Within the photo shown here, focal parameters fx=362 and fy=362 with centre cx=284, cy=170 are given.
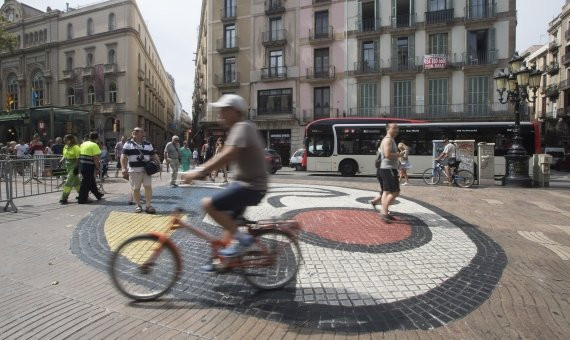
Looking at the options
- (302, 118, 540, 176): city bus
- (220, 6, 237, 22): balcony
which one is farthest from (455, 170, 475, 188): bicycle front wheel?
(220, 6, 237, 22): balcony

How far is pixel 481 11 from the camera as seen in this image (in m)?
28.9

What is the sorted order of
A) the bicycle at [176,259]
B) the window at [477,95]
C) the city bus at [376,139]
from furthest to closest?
the window at [477,95], the city bus at [376,139], the bicycle at [176,259]

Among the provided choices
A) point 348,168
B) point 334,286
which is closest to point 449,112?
point 348,168

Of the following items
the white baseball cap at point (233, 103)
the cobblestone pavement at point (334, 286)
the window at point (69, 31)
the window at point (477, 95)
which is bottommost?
the cobblestone pavement at point (334, 286)

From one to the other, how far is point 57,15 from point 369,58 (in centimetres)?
4055

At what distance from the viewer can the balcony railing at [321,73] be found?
3238 centimetres

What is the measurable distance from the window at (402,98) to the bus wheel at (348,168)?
1325 centimetres

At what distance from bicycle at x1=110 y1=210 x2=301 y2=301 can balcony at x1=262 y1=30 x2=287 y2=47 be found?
3278cm

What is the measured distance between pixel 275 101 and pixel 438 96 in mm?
14432

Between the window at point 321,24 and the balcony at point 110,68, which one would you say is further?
the balcony at point 110,68

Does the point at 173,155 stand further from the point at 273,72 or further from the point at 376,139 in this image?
the point at 273,72

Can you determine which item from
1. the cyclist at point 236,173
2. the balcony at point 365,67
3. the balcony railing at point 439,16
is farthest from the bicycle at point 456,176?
the balcony railing at point 439,16

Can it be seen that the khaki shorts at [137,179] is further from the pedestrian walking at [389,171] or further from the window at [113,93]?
the window at [113,93]

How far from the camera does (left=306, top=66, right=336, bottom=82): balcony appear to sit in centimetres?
3234
